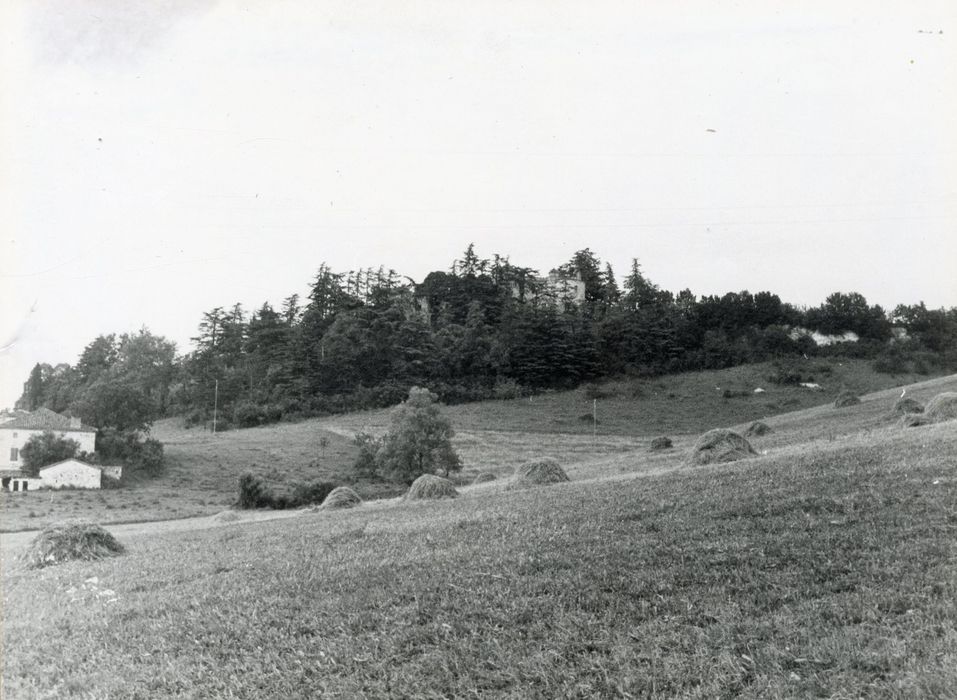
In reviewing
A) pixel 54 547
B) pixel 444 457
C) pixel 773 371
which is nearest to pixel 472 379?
pixel 444 457

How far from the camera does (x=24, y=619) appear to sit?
10.1m

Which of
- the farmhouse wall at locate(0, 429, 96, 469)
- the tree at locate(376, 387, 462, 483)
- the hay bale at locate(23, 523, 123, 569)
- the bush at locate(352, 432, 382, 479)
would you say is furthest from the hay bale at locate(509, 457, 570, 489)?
the farmhouse wall at locate(0, 429, 96, 469)

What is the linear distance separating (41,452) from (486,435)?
38.0 meters

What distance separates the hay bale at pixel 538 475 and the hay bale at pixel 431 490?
2.62 meters

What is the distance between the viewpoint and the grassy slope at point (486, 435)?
1781 inches

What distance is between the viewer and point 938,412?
2305 cm

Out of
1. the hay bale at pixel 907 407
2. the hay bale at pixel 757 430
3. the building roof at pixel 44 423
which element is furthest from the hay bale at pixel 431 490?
the building roof at pixel 44 423

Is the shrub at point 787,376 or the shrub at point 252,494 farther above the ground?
the shrub at point 787,376

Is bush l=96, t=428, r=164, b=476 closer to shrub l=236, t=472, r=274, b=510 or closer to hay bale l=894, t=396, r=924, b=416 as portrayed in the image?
shrub l=236, t=472, r=274, b=510

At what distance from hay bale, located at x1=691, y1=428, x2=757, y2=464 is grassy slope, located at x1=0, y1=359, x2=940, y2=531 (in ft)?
86.3

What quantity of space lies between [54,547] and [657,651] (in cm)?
1694

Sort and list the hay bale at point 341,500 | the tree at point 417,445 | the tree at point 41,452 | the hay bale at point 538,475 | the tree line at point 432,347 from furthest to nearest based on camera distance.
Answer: the tree line at point 432,347 → the tree at point 417,445 → the tree at point 41,452 → the hay bale at point 341,500 → the hay bale at point 538,475

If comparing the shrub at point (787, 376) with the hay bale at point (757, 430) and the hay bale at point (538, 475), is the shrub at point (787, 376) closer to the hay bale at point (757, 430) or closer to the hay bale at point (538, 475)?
the hay bale at point (757, 430)

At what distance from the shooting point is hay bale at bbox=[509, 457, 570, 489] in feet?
78.6
